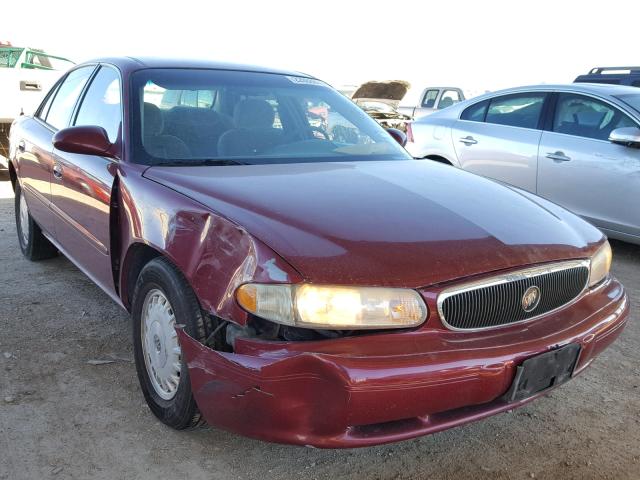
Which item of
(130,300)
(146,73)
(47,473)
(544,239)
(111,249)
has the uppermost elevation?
(146,73)

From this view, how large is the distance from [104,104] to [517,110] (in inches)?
156

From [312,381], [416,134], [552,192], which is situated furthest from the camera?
[416,134]

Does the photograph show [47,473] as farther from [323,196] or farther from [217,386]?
[323,196]

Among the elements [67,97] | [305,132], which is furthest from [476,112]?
[67,97]

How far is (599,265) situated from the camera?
103 inches

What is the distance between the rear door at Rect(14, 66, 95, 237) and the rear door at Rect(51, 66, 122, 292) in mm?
169

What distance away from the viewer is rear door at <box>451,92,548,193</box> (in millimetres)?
5699

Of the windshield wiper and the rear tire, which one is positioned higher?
the windshield wiper

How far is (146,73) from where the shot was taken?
126 inches

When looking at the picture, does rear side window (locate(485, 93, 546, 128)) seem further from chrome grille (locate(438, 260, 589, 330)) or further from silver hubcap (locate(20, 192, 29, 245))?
silver hubcap (locate(20, 192, 29, 245))

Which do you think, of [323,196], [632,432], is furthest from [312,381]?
[632,432]

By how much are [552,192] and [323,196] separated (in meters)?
3.61

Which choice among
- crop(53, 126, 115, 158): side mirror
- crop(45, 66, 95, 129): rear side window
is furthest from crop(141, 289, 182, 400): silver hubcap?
crop(45, 66, 95, 129): rear side window

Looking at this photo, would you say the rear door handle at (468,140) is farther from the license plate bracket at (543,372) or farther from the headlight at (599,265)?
the license plate bracket at (543,372)
